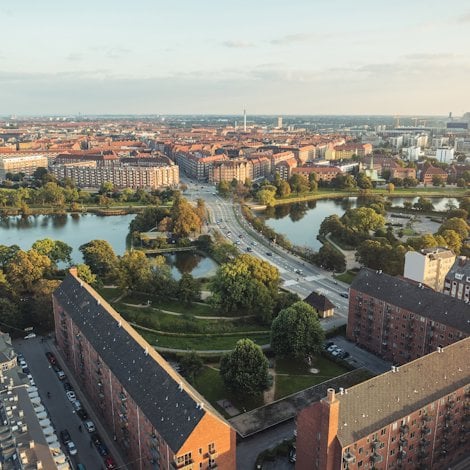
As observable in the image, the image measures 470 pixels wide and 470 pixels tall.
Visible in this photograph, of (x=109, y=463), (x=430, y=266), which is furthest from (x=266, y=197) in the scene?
(x=109, y=463)

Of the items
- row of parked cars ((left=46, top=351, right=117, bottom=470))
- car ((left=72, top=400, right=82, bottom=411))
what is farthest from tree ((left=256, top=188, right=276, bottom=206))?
car ((left=72, top=400, right=82, bottom=411))

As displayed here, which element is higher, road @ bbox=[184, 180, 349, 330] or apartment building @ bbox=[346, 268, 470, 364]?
apartment building @ bbox=[346, 268, 470, 364]

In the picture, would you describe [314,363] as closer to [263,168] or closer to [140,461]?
[140,461]

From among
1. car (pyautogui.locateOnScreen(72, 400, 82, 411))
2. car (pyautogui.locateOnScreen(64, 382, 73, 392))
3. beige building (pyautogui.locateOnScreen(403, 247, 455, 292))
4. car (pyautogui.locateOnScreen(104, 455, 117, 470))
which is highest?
beige building (pyautogui.locateOnScreen(403, 247, 455, 292))

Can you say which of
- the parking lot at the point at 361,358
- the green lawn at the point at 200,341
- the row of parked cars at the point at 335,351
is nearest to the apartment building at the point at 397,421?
the parking lot at the point at 361,358

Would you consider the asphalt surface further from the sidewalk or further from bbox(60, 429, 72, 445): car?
bbox(60, 429, 72, 445): car

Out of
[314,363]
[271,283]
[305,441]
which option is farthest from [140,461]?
[271,283]
